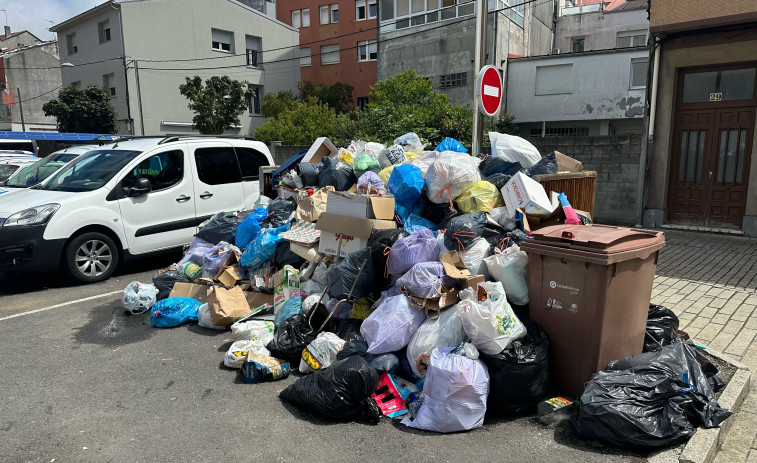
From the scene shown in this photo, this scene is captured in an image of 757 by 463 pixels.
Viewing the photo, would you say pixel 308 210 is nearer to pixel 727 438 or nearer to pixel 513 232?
pixel 513 232

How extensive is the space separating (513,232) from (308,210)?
2.55m

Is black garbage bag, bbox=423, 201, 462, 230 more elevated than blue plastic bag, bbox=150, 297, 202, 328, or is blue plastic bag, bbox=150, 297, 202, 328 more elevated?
black garbage bag, bbox=423, 201, 462, 230

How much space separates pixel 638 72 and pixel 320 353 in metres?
20.9

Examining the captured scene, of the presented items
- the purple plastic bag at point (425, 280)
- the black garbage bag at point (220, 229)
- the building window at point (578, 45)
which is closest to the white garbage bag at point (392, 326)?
the purple plastic bag at point (425, 280)

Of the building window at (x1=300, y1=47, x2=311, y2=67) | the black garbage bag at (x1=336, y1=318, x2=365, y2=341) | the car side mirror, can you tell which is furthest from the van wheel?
the building window at (x1=300, y1=47, x2=311, y2=67)

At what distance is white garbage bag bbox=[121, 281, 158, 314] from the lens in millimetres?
5598

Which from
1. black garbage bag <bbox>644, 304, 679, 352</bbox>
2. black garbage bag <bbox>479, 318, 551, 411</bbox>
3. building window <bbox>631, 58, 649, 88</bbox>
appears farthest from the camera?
building window <bbox>631, 58, 649, 88</bbox>

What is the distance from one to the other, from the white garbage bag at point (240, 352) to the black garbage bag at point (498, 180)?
2.61 m

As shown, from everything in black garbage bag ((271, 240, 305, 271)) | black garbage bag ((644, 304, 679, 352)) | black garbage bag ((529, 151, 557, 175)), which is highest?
black garbage bag ((529, 151, 557, 175))

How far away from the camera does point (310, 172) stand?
682 cm

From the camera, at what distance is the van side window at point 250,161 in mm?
8500

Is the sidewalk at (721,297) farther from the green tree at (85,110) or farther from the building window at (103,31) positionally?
the building window at (103,31)

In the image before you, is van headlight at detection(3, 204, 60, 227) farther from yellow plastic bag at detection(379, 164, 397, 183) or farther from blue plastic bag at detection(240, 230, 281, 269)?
yellow plastic bag at detection(379, 164, 397, 183)

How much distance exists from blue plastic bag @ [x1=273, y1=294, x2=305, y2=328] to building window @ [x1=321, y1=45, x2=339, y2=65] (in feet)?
107
